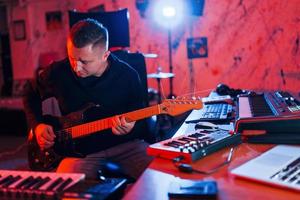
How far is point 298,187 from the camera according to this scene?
815mm

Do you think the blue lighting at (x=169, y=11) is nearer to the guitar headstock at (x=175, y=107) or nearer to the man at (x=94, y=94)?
the man at (x=94, y=94)

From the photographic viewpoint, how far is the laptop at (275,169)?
2.82ft

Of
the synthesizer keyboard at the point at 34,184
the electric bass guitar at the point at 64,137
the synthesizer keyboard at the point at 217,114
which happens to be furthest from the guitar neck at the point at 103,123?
the synthesizer keyboard at the point at 34,184

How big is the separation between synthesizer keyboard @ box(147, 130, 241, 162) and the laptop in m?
0.16

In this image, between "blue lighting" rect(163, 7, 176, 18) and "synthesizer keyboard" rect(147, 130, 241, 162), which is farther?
"blue lighting" rect(163, 7, 176, 18)

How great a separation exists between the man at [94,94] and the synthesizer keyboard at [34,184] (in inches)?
25.0

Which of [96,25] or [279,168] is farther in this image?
[96,25]

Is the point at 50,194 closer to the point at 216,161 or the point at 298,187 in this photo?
the point at 216,161

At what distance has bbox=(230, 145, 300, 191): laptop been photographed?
858 mm

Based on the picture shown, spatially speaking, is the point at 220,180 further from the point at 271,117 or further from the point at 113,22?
the point at 113,22

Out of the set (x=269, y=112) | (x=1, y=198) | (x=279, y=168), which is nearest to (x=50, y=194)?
(x=1, y=198)

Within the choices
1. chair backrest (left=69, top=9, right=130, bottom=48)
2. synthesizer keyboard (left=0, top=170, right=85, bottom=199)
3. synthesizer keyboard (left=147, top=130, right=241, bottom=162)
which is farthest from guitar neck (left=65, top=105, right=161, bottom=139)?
chair backrest (left=69, top=9, right=130, bottom=48)

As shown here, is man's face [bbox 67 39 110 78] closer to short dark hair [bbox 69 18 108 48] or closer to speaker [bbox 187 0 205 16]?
short dark hair [bbox 69 18 108 48]

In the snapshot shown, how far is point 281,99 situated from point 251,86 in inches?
100
